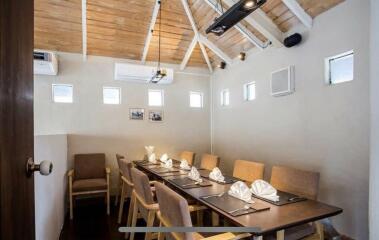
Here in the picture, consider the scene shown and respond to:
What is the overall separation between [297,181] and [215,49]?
3239 millimetres

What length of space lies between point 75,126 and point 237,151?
3.21 meters

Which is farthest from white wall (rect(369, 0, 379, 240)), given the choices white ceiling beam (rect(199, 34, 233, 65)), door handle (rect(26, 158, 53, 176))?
white ceiling beam (rect(199, 34, 233, 65))

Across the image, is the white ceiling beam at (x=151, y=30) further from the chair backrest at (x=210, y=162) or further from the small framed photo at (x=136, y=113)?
the chair backrest at (x=210, y=162)

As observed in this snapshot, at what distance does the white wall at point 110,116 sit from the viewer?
439 centimetres

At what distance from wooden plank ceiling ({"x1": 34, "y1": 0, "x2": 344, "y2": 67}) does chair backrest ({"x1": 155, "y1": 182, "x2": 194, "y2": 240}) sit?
2929 millimetres

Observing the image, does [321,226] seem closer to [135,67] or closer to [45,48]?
[135,67]

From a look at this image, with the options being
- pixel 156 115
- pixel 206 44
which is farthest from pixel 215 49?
pixel 156 115

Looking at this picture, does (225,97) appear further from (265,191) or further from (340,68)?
(265,191)

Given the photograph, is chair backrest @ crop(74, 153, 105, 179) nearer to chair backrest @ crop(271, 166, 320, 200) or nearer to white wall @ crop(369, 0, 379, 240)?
→ chair backrest @ crop(271, 166, 320, 200)

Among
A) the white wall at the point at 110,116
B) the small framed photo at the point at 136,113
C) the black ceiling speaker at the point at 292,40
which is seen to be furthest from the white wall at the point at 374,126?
the small framed photo at the point at 136,113

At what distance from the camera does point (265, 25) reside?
11.3 ft

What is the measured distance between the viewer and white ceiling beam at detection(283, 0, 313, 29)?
2.99 m

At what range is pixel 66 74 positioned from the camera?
4469 mm

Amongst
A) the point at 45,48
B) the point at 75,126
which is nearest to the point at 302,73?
the point at 75,126
